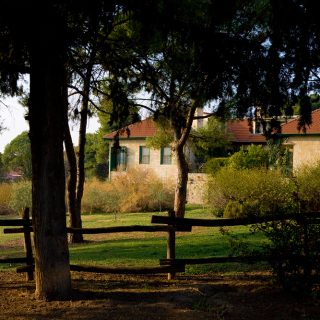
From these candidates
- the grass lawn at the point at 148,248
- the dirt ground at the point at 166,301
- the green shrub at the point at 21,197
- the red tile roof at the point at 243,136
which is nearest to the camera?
the dirt ground at the point at 166,301

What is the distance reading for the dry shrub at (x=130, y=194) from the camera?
94.6 ft

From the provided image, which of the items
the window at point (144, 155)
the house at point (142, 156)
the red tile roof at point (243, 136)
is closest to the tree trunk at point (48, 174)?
the red tile roof at point (243, 136)

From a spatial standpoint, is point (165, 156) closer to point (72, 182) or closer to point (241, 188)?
point (241, 188)

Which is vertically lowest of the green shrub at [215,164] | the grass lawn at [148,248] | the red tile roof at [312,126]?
the grass lawn at [148,248]

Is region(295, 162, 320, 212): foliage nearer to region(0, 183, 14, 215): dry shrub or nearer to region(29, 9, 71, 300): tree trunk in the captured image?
region(29, 9, 71, 300): tree trunk

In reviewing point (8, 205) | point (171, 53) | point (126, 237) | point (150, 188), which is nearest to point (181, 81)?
point (171, 53)

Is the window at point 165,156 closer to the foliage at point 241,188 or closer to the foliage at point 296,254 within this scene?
the foliage at point 241,188

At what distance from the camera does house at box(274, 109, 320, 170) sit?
1205 inches

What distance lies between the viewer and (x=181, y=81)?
9.01 meters

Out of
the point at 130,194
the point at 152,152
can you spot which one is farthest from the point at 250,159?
the point at 152,152

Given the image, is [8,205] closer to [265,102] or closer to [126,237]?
[126,237]

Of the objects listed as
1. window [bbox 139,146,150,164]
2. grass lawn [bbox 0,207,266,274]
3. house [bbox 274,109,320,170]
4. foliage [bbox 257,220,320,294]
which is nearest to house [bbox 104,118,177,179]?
window [bbox 139,146,150,164]

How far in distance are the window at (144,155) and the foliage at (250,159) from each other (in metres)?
12.0

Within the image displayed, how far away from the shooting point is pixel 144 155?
129 ft
